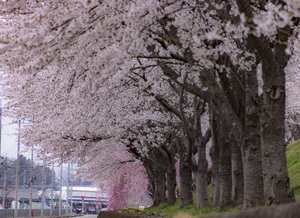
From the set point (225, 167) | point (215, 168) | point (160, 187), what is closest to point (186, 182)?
point (215, 168)

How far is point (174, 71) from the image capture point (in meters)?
12.1

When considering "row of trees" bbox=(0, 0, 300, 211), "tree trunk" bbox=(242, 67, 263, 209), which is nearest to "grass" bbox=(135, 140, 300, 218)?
"row of trees" bbox=(0, 0, 300, 211)

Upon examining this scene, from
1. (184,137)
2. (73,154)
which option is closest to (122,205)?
(73,154)

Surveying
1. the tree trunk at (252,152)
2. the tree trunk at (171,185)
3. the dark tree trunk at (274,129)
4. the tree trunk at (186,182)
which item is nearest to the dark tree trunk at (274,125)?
the dark tree trunk at (274,129)

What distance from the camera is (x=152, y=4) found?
6914 mm

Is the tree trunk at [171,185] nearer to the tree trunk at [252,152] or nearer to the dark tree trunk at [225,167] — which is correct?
the dark tree trunk at [225,167]

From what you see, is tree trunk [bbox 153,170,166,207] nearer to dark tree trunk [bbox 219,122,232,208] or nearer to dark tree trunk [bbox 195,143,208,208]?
dark tree trunk [bbox 195,143,208,208]

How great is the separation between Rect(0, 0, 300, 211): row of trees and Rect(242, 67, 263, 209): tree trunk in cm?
2

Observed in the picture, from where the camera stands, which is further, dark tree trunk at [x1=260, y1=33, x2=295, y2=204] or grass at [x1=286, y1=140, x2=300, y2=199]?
grass at [x1=286, y1=140, x2=300, y2=199]

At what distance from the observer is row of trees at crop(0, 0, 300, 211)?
6887 millimetres

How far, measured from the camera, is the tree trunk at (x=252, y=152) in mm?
9750

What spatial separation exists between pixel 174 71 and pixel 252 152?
3.49 meters

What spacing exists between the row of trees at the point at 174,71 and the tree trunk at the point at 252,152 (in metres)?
0.02

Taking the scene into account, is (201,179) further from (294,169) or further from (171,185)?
(171,185)
